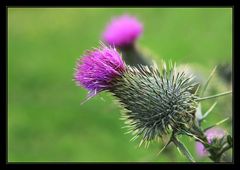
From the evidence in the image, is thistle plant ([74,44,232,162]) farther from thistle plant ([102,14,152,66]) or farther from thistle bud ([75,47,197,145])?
thistle plant ([102,14,152,66])

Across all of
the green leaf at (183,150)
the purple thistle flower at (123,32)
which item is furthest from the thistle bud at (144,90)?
the purple thistle flower at (123,32)

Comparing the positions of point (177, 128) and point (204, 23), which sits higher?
point (204, 23)

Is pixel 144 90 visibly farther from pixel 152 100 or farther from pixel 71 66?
pixel 71 66

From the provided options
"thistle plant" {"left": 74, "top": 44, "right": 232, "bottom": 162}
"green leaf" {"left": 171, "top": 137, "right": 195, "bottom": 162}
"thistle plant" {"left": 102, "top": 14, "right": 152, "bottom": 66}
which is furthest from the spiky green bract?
"thistle plant" {"left": 102, "top": 14, "right": 152, "bottom": 66}
